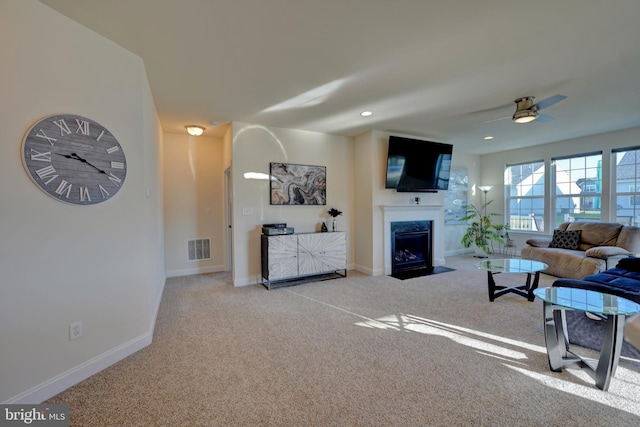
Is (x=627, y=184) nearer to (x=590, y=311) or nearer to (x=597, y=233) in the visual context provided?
(x=597, y=233)

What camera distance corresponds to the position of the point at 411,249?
17.5 feet

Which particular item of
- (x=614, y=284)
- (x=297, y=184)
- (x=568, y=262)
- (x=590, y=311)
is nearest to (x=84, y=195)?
(x=297, y=184)

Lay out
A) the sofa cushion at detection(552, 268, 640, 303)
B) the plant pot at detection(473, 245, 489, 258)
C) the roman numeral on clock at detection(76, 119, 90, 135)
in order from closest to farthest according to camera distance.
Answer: the roman numeral on clock at detection(76, 119, 90, 135) < the sofa cushion at detection(552, 268, 640, 303) < the plant pot at detection(473, 245, 489, 258)

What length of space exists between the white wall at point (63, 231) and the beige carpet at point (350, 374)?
27 cm

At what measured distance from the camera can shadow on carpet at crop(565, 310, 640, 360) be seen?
7.37 feet

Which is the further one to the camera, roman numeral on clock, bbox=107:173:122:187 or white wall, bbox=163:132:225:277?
white wall, bbox=163:132:225:277

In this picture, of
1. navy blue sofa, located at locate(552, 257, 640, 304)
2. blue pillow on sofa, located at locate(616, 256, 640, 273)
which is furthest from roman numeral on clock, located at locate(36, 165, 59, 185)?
blue pillow on sofa, located at locate(616, 256, 640, 273)

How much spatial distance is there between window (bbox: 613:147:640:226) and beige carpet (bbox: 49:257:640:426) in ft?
11.7

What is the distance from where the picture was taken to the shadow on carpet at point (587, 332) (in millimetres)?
2245

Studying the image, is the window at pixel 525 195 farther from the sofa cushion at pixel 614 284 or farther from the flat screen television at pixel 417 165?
the sofa cushion at pixel 614 284

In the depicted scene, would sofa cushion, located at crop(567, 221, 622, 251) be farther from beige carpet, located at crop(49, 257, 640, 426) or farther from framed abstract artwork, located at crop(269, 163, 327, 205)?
framed abstract artwork, located at crop(269, 163, 327, 205)

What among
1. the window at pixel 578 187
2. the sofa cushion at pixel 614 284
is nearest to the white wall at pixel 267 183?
the sofa cushion at pixel 614 284

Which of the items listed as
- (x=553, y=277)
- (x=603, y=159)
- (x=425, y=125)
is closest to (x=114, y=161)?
(x=425, y=125)

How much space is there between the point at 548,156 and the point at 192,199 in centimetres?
750
